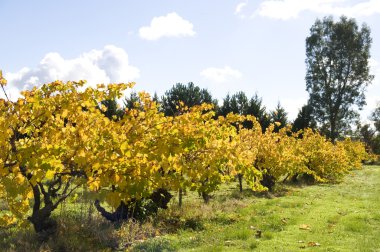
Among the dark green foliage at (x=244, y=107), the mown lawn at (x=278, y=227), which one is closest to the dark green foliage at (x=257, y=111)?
the dark green foliage at (x=244, y=107)

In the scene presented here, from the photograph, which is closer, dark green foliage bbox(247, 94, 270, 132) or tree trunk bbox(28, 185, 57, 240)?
tree trunk bbox(28, 185, 57, 240)

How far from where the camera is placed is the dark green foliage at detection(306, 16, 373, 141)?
1768 inches

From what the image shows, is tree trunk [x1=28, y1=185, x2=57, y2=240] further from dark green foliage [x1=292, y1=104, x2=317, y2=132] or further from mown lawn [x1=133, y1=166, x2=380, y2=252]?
dark green foliage [x1=292, y1=104, x2=317, y2=132]

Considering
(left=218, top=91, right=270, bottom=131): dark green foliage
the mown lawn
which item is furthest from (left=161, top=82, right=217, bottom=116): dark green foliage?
the mown lawn

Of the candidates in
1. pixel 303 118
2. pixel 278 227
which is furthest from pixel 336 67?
Result: pixel 278 227

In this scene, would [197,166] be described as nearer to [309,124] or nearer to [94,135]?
[94,135]

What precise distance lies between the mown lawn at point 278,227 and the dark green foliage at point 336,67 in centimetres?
3234

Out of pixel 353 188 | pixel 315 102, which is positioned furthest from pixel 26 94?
pixel 315 102

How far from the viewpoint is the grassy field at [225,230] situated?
26.5ft

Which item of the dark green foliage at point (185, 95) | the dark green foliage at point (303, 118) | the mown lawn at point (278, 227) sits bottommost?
the mown lawn at point (278, 227)

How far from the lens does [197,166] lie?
876 cm

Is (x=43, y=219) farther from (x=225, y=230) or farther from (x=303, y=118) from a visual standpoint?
(x=303, y=118)

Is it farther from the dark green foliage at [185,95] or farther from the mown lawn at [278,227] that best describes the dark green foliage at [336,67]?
the mown lawn at [278,227]

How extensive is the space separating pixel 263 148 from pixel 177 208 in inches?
270
